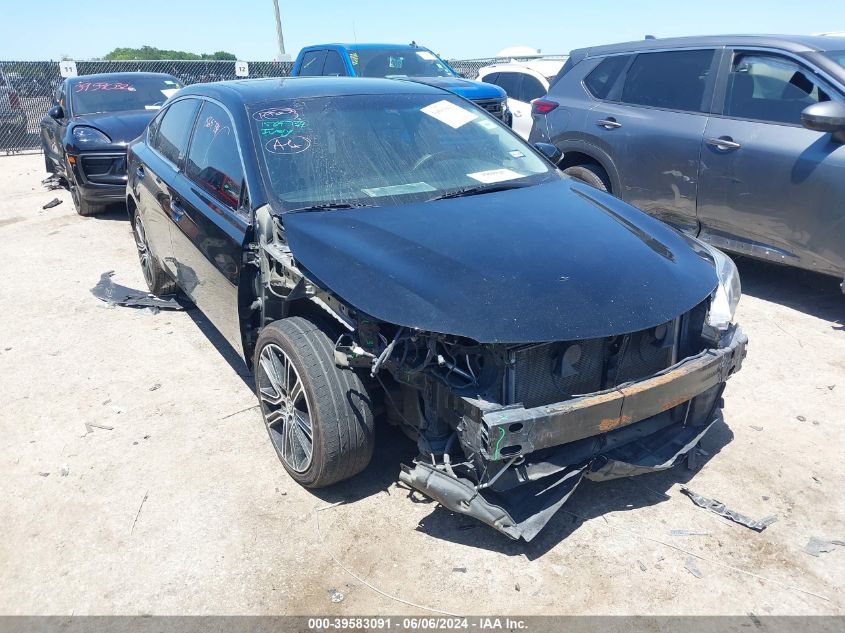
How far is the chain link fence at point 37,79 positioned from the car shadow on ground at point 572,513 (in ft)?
48.9

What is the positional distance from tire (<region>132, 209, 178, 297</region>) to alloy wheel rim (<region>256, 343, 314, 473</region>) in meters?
2.52

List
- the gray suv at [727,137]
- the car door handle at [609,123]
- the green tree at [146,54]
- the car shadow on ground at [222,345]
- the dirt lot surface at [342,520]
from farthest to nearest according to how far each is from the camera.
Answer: the green tree at [146,54] < the car door handle at [609,123] < the gray suv at [727,137] < the car shadow on ground at [222,345] < the dirt lot surface at [342,520]

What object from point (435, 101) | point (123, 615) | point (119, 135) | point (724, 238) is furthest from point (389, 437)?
point (119, 135)

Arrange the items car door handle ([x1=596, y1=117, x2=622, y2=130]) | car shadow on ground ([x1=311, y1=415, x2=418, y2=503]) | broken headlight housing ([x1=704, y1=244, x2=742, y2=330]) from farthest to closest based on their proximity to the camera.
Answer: car door handle ([x1=596, y1=117, x2=622, y2=130]), car shadow on ground ([x1=311, y1=415, x2=418, y2=503]), broken headlight housing ([x1=704, y1=244, x2=742, y2=330])

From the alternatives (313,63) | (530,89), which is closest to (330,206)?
(313,63)

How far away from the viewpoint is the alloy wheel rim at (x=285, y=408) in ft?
10.1

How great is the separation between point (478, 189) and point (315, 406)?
1.49m

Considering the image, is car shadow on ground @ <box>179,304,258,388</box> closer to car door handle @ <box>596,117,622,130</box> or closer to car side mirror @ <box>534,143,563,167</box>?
car side mirror @ <box>534,143,563,167</box>

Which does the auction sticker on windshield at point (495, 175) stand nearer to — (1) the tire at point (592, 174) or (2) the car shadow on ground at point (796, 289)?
(1) the tire at point (592, 174)

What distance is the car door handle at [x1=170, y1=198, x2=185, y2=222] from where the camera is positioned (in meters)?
4.20

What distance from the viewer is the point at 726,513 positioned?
2.99 metres

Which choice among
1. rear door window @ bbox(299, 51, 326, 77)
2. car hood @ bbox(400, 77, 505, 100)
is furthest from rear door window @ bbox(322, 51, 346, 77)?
car hood @ bbox(400, 77, 505, 100)

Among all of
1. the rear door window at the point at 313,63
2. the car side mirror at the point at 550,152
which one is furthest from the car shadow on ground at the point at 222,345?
the rear door window at the point at 313,63

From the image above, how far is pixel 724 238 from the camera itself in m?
5.36
